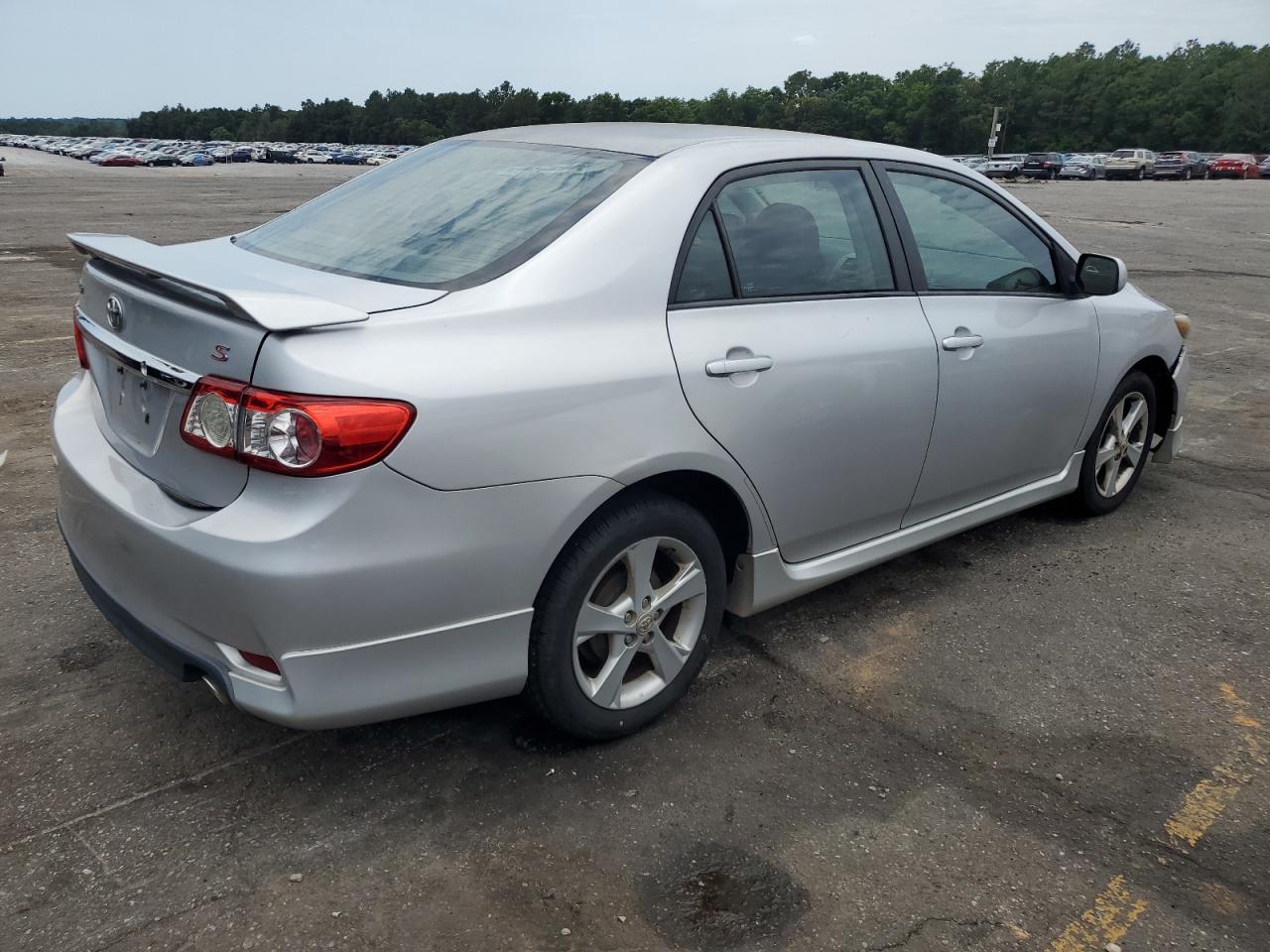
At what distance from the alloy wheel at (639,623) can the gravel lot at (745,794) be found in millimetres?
203

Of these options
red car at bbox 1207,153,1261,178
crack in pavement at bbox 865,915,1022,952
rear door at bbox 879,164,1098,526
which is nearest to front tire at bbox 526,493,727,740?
crack in pavement at bbox 865,915,1022,952

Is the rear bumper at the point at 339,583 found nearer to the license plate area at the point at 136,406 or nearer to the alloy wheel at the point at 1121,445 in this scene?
the license plate area at the point at 136,406

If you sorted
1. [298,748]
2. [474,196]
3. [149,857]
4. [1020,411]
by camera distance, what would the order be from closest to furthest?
1. [149,857]
2. [298,748]
3. [474,196]
4. [1020,411]

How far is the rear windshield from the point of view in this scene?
2.82 metres

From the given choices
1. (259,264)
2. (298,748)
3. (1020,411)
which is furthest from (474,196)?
(1020,411)

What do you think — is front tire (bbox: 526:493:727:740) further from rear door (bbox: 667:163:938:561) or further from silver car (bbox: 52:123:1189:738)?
rear door (bbox: 667:163:938:561)

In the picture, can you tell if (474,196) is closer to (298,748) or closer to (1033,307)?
(298,748)

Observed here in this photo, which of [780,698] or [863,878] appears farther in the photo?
[780,698]

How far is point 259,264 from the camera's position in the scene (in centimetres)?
301

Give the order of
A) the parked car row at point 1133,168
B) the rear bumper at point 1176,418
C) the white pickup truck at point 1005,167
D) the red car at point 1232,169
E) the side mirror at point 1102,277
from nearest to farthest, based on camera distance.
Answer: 1. the side mirror at point 1102,277
2. the rear bumper at point 1176,418
3. the parked car row at point 1133,168
4. the white pickup truck at point 1005,167
5. the red car at point 1232,169

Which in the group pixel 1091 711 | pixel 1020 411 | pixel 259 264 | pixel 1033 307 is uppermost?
pixel 259 264

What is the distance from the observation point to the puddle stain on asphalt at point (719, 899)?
2348 mm

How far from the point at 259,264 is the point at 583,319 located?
973 millimetres

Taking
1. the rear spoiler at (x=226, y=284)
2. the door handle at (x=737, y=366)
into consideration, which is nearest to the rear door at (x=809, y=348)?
the door handle at (x=737, y=366)
